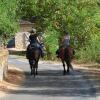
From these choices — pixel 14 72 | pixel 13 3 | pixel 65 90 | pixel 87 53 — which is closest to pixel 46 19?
pixel 87 53

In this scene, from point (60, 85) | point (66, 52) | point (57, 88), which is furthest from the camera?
point (66, 52)

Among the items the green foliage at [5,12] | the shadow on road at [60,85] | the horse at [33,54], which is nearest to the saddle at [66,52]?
the shadow on road at [60,85]

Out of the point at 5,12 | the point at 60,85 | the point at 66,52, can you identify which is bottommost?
the point at 60,85

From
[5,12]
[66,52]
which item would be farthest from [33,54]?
[5,12]

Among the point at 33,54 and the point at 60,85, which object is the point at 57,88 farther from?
the point at 33,54

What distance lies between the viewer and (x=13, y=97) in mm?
19328

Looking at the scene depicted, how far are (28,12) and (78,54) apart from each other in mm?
5093

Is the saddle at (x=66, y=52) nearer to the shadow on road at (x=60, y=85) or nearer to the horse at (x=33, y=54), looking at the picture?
the shadow on road at (x=60, y=85)

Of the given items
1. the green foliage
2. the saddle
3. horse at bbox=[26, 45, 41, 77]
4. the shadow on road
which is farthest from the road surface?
the green foliage

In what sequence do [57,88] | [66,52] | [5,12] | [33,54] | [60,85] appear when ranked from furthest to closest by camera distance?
[66,52], [33,54], [5,12], [60,85], [57,88]

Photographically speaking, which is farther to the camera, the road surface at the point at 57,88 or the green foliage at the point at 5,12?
the green foliage at the point at 5,12

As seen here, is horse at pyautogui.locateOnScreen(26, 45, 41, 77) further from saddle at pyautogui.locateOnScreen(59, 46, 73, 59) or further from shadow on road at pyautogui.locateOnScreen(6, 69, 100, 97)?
saddle at pyautogui.locateOnScreen(59, 46, 73, 59)

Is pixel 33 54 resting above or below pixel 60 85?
above

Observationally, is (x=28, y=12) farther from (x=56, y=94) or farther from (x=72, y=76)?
(x=56, y=94)
